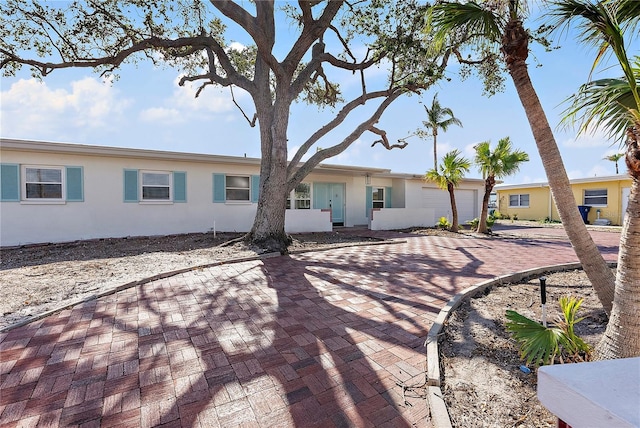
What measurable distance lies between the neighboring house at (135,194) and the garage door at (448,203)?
4.04 meters

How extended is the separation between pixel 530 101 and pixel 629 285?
1.83 metres

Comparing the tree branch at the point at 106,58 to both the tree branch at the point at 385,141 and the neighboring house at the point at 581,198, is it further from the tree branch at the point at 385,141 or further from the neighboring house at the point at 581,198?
the neighboring house at the point at 581,198

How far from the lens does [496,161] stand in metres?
12.4

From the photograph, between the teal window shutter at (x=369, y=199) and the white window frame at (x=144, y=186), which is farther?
the teal window shutter at (x=369, y=199)

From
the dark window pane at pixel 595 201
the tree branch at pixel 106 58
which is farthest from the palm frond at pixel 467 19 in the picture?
the dark window pane at pixel 595 201

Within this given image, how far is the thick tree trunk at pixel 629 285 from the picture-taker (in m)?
2.23

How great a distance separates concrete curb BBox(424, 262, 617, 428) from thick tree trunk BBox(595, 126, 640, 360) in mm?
1327

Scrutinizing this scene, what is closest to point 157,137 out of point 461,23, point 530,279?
point 461,23

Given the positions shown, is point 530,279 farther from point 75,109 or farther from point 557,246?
point 75,109

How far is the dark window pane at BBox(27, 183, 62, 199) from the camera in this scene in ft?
30.8

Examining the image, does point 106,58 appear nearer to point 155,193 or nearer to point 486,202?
point 155,193

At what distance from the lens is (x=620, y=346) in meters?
2.30

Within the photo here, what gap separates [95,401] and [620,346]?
414 centimetres

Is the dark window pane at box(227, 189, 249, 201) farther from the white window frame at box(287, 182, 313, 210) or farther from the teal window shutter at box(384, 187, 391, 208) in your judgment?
the teal window shutter at box(384, 187, 391, 208)
